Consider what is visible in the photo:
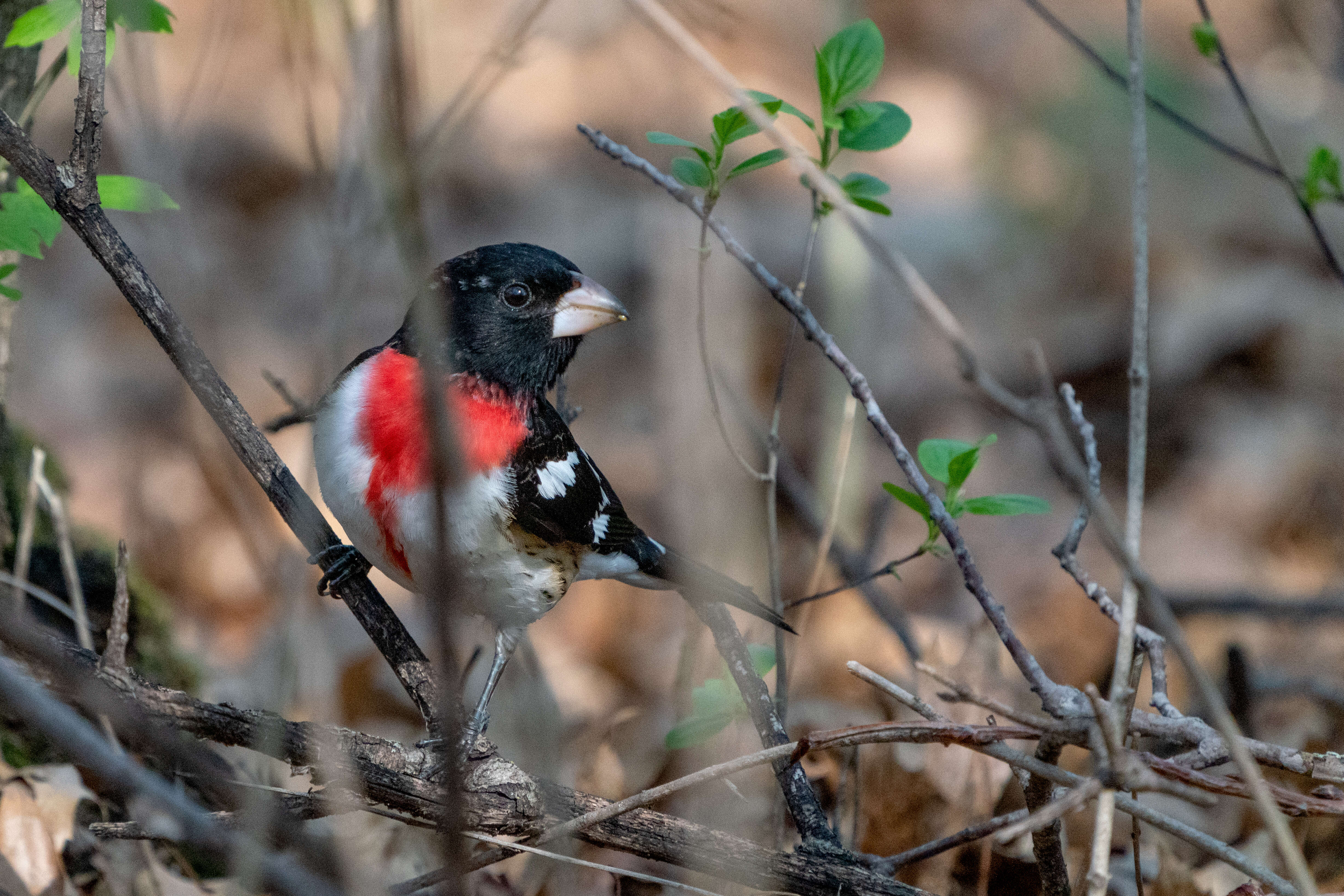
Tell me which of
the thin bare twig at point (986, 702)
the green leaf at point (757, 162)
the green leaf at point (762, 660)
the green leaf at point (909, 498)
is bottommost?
the thin bare twig at point (986, 702)

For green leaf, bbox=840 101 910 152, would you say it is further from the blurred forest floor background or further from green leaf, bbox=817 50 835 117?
the blurred forest floor background

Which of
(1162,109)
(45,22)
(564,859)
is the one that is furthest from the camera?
(1162,109)

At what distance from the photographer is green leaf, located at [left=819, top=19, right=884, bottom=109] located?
6.41 feet

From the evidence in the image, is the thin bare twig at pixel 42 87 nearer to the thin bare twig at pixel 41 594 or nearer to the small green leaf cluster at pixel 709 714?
the thin bare twig at pixel 41 594

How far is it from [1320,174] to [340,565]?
2.38 m

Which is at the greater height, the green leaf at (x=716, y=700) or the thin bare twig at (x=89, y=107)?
the thin bare twig at (x=89, y=107)

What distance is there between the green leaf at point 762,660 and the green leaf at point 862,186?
97cm

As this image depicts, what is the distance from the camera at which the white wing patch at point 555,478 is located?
2.33 m

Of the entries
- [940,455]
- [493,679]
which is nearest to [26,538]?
[493,679]

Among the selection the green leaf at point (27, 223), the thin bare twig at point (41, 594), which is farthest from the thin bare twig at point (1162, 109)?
the thin bare twig at point (41, 594)

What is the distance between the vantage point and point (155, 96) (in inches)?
95.0

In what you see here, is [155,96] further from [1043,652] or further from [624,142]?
[624,142]

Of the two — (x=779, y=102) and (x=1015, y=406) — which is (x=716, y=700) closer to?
(x=779, y=102)

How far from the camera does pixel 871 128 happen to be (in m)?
1.96
